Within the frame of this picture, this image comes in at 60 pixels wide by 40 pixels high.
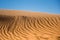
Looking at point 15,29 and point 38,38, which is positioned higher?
point 15,29

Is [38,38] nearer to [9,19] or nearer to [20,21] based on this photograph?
[20,21]

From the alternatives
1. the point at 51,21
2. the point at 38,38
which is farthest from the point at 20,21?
the point at 38,38


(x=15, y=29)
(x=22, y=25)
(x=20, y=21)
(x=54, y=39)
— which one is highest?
(x=20, y=21)

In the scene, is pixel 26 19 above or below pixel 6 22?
above

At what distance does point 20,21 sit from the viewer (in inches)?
283

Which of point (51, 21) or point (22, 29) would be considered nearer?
point (22, 29)

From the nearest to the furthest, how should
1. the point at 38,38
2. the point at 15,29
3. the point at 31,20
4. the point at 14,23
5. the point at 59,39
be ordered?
the point at 59,39 → the point at 38,38 → the point at 15,29 → the point at 14,23 → the point at 31,20

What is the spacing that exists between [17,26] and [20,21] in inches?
32.3

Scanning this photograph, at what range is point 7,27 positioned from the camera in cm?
638

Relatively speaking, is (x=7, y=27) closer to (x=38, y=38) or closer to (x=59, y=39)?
(x=38, y=38)

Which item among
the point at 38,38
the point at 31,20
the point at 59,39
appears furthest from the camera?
the point at 31,20

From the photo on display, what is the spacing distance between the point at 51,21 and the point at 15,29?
110 inches

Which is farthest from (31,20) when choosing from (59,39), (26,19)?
(59,39)

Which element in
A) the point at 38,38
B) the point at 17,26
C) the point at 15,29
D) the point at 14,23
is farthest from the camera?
the point at 14,23
